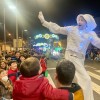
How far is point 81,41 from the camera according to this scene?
4938 millimetres

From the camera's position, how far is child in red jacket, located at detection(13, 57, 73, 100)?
3406 mm

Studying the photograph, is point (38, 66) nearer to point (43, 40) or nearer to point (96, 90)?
point (96, 90)

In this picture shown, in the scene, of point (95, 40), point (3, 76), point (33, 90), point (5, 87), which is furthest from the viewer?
point (3, 76)

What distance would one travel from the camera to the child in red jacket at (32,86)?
3.41 meters

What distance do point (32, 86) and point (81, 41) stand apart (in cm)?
173

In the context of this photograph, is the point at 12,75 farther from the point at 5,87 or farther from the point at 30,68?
the point at 30,68

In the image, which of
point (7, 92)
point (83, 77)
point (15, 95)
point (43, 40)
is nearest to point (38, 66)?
point (15, 95)

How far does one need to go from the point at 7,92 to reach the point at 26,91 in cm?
290

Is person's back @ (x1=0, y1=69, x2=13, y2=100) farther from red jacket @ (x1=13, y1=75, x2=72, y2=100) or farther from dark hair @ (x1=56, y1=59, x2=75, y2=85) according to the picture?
dark hair @ (x1=56, y1=59, x2=75, y2=85)

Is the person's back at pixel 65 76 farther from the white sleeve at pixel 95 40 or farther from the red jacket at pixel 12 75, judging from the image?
the red jacket at pixel 12 75

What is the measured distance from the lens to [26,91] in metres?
3.40

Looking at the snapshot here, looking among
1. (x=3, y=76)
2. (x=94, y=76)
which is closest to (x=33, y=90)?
(x=3, y=76)

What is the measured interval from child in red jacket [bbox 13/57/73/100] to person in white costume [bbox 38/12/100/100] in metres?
1.39

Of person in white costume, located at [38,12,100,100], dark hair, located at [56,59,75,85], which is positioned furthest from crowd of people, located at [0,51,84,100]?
person in white costume, located at [38,12,100,100]
